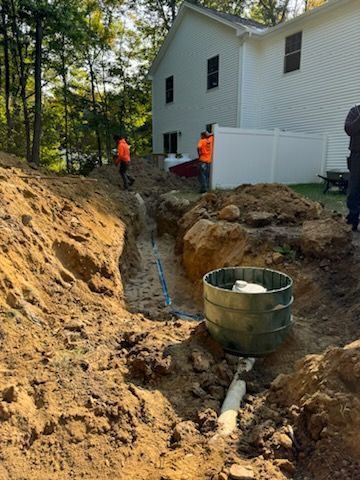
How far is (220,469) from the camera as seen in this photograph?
2145 mm

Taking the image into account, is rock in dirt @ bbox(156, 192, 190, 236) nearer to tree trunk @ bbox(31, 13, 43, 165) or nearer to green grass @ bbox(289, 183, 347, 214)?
green grass @ bbox(289, 183, 347, 214)

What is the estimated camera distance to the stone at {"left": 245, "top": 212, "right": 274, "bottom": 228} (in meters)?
6.48

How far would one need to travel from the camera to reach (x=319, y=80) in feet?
41.9

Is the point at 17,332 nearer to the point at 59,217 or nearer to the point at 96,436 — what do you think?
the point at 96,436

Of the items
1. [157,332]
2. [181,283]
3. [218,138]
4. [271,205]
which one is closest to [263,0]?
[218,138]

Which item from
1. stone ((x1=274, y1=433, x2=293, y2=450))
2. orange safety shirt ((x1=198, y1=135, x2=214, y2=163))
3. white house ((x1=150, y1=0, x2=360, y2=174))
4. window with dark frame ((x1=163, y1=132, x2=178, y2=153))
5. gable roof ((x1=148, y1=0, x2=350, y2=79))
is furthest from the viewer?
window with dark frame ((x1=163, y1=132, x2=178, y2=153))

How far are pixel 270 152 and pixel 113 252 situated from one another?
26.9ft

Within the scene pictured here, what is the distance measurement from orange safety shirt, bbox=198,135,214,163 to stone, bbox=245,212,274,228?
15.2 ft

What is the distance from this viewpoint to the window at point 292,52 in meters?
13.5

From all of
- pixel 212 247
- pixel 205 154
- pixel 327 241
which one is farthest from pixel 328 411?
pixel 205 154

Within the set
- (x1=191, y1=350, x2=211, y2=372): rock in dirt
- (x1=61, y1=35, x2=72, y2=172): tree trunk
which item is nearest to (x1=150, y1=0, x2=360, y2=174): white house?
(x1=61, y1=35, x2=72, y2=172): tree trunk

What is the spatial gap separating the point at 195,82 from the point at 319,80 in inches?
263

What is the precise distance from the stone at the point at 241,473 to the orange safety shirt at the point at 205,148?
31.0 feet

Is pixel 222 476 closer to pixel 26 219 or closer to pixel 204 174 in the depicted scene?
pixel 26 219
